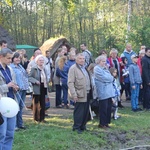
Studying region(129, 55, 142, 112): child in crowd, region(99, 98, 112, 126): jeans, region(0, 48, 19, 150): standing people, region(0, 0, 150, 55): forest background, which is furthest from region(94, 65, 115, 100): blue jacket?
region(0, 0, 150, 55): forest background

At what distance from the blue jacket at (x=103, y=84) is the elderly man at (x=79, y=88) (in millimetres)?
556

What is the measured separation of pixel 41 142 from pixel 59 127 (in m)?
1.29

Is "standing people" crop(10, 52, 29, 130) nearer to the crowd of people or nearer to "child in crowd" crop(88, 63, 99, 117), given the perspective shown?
the crowd of people

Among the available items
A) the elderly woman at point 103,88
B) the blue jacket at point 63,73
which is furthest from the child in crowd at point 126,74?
the elderly woman at point 103,88

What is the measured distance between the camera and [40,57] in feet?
25.1

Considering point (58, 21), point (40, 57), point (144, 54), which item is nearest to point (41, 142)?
point (40, 57)

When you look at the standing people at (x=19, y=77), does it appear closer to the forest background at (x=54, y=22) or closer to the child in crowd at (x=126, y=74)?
the child in crowd at (x=126, y=74)

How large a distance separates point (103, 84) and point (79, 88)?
92 cm

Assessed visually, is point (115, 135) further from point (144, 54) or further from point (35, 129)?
point (144, 54)

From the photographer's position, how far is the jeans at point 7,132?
4770 mm

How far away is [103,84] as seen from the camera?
25.7ft

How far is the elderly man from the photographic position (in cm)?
707

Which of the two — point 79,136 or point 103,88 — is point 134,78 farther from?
point 79,136

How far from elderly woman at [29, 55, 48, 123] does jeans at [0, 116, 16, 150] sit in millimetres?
2571
